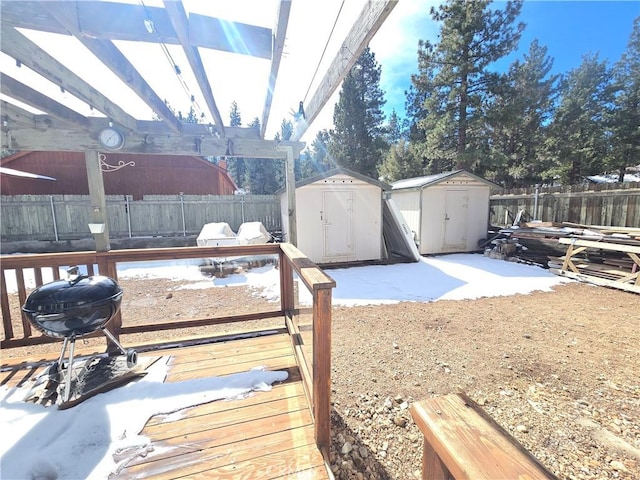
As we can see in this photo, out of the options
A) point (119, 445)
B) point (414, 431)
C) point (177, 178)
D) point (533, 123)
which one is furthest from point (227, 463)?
point (533, 123)

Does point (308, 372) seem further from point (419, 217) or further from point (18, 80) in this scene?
point (419, 217)

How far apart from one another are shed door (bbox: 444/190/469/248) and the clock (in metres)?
8.02

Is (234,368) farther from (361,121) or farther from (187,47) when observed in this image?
(361,121)

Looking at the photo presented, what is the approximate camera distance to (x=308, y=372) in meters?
1.90

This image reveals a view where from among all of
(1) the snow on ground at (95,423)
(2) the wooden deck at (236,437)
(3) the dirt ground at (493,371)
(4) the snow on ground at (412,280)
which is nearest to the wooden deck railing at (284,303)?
(2) the wooden deck at (236,437)

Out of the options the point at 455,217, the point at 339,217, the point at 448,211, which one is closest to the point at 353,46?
the point at 339,217

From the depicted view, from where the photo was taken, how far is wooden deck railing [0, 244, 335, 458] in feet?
5.00

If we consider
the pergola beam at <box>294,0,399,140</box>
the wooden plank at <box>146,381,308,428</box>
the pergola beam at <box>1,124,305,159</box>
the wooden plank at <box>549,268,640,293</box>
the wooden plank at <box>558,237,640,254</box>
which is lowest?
the wooden plank at <box>549,268,640,293</box>

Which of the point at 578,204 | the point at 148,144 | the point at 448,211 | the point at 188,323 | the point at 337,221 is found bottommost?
the point at 188,323

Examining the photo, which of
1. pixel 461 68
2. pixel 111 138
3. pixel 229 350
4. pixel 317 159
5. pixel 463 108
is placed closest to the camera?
pixel 229 350

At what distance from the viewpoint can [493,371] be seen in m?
2.78

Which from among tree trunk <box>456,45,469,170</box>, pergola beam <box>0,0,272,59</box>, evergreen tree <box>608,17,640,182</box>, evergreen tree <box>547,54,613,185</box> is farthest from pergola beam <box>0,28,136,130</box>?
evergreen tree <box>608,17,640,182</box>

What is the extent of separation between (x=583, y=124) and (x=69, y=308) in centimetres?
1991

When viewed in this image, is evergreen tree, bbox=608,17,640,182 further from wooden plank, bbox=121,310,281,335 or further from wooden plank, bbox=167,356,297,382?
wooden plank, bbox=167,356,297,382
